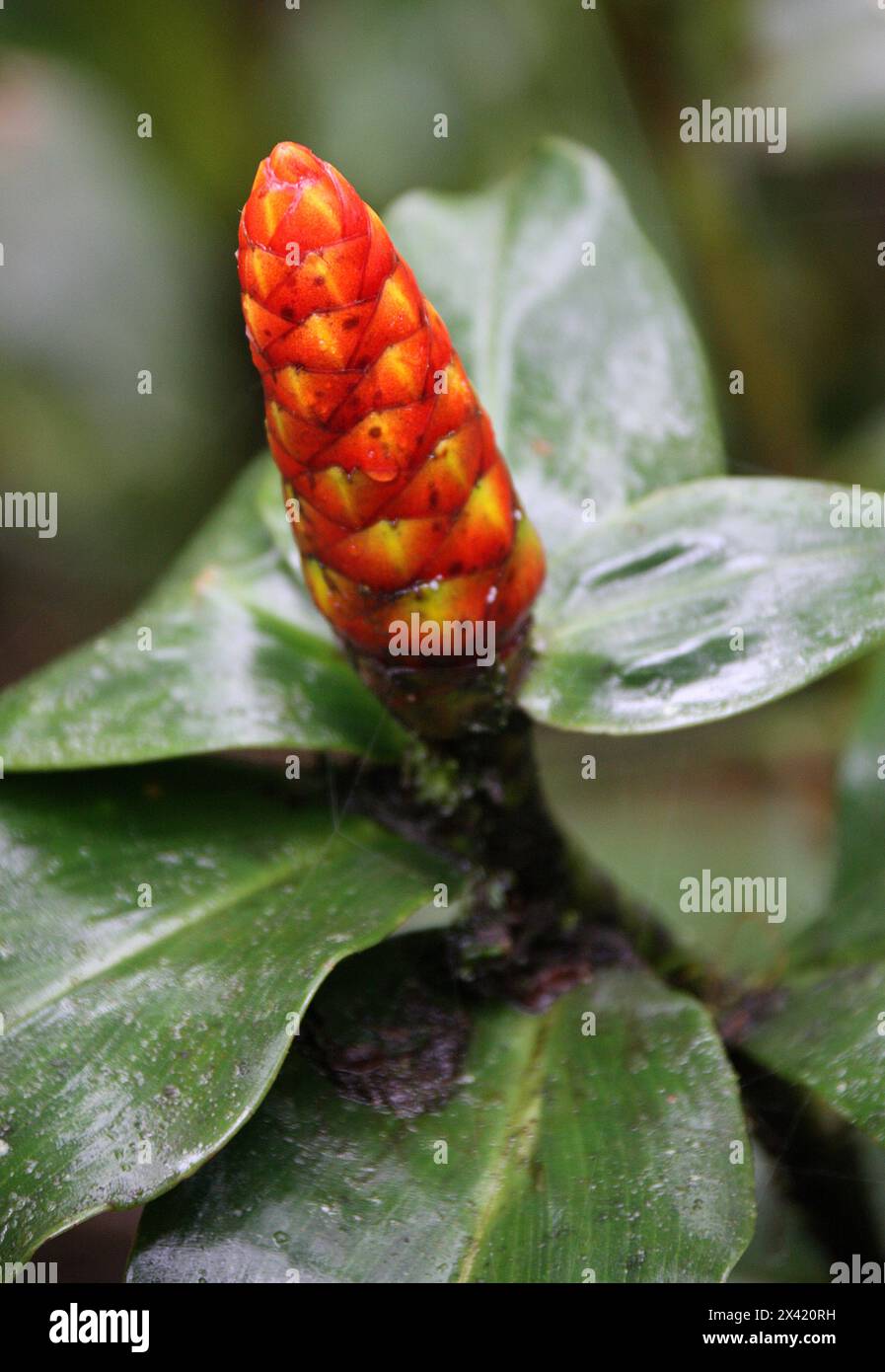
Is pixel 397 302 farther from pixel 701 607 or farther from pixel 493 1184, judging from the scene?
pixel 493 1184

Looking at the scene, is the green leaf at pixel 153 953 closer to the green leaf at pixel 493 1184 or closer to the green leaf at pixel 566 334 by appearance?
the green leaf at pixel 493 1184

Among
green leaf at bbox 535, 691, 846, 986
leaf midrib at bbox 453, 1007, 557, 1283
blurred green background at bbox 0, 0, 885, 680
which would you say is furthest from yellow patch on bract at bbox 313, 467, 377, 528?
blurred green background at bbox 0, 0, 885, 680

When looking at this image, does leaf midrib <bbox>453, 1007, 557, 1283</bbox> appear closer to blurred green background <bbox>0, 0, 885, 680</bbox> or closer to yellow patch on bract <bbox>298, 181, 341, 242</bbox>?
yellow patch on bract <bbox>298, 181, 341, 242</bbox>

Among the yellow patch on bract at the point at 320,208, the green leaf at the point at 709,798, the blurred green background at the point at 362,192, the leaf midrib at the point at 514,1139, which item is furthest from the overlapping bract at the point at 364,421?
the blurred green background at the point at 362,192
